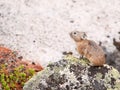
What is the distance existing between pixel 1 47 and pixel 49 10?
3733 millimetres

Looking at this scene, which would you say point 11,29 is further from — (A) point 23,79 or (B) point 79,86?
(B) point 79,86

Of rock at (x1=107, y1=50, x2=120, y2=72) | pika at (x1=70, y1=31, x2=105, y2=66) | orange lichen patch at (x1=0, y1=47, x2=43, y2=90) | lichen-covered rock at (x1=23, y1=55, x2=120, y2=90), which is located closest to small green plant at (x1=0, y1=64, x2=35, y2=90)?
orange lichen patch at (x1=0, y1=47, x2=43, y2=90)

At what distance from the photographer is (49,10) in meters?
15.9

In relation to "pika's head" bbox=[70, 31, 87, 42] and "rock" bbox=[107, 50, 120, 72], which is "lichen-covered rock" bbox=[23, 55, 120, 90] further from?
"rock" bbox=[107, 50, 120, 72]

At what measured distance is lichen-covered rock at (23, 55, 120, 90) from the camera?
27.9 ft

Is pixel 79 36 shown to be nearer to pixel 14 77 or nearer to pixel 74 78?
pixel 74 78

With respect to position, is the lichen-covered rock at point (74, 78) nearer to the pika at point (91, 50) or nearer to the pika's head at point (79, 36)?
the pika at point (91, 50)

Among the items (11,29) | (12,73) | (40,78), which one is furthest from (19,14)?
(40,78)

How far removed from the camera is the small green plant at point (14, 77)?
10.7 m

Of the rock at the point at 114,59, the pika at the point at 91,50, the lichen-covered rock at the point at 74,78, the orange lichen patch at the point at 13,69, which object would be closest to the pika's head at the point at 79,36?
the pika at the point at 91,50

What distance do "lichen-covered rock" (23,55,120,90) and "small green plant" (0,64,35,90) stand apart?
1.97 meters

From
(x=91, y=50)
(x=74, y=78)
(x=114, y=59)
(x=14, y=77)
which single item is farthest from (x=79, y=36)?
(x=114, y=59)

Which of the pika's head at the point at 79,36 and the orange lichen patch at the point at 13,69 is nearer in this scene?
the pika's head at the point at 79,36

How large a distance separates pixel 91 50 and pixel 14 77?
2.95 m
